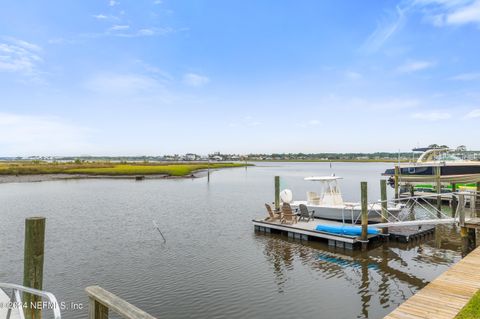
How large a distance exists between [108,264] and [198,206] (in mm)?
17804

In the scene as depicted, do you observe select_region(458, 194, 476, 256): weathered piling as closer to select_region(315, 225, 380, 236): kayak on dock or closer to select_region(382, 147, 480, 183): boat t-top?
select_region(315, 225, 380, 236): kayak on dock

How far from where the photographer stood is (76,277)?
43.8 ft

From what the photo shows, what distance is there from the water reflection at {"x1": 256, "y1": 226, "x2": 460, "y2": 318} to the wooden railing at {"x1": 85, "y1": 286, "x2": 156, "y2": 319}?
27.1 feet

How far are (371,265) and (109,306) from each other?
43.3 ft

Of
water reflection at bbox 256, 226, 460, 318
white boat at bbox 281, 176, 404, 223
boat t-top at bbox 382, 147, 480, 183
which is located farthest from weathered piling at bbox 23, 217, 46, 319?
boat t-top at bbox 382, 147, 480, 183

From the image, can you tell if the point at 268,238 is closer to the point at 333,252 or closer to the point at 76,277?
the point at 333,252

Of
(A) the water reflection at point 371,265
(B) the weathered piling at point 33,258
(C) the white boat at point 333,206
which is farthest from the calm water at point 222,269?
(B) the weathered piling at point 33,258

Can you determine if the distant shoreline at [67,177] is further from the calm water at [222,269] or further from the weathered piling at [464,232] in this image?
the weathered piling at [464,232]

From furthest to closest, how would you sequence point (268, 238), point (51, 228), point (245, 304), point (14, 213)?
point (14, 213), point (51, 228), point (268, 238), point (245, 304)

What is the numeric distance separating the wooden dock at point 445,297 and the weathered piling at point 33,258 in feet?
24.3

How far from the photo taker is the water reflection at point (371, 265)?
38.7 ft

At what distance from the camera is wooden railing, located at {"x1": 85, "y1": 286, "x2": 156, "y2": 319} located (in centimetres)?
373

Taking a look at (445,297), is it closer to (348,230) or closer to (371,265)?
(371,265)

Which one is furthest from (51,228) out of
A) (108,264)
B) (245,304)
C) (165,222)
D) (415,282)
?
(415,282)
